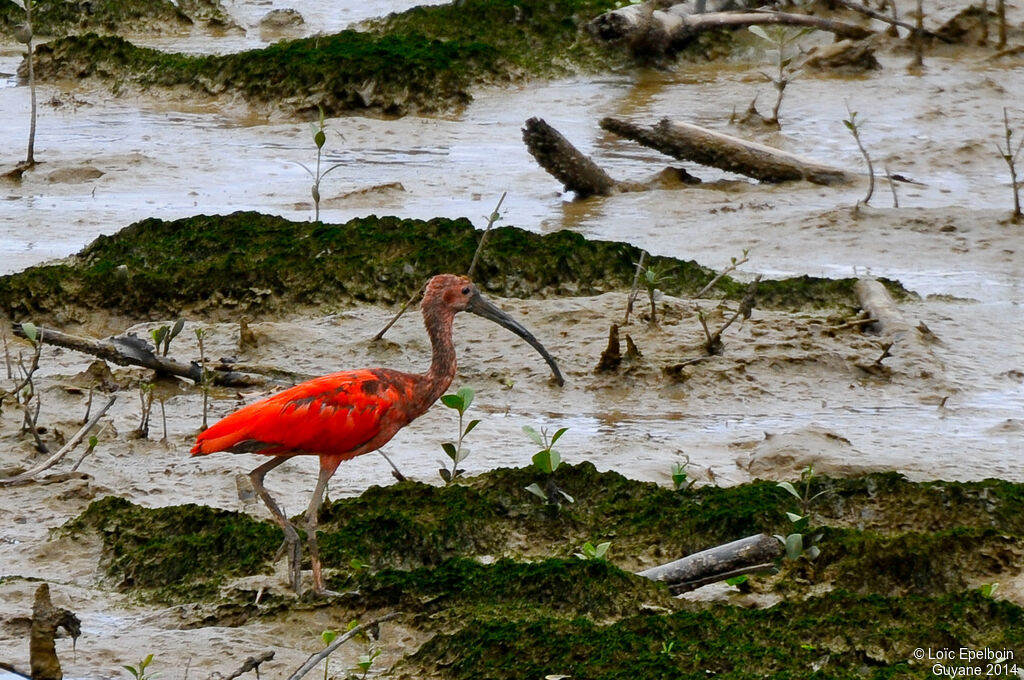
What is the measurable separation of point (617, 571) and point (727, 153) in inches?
268

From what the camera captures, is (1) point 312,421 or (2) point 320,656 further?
(1) point 312,421

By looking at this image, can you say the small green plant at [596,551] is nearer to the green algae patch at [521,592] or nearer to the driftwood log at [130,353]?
the green algae patch at [521,592]

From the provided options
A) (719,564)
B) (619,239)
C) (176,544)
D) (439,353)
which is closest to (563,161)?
(619,239)

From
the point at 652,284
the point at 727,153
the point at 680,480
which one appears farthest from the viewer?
the point at 727,153

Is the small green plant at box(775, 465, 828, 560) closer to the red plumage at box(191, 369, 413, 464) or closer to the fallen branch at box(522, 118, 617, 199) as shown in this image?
the red plumage at box(191, 369, 413, 464)

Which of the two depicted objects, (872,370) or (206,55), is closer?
(872,370)

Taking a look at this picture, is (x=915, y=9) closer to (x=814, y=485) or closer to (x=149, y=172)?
(x=149, y=172)

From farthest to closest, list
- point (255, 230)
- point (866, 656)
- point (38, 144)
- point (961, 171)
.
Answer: point (38, 144)
point (961, 171)
point (255, 230)
point (866, 656)

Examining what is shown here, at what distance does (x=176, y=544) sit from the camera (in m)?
5.50

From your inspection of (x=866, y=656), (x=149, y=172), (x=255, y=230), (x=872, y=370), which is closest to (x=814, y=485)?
(x=866, y=656)

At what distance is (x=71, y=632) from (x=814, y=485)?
292cm

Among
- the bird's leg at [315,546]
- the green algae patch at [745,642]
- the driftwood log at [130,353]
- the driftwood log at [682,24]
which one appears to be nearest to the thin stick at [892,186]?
the driftwood log at [682,24]

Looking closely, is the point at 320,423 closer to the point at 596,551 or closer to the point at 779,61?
the point at 596,551

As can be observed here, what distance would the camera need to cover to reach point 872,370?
7.85m
